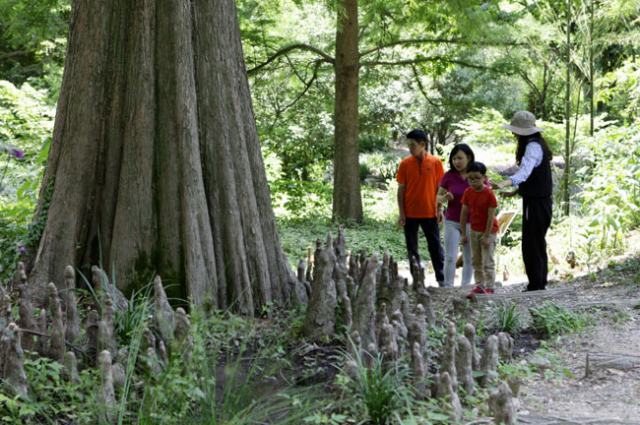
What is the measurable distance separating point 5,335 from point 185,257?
1.63 metres

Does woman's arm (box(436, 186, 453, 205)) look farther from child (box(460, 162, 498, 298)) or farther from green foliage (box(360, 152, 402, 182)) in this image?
green foliage (box(360, 152, 402, 182))

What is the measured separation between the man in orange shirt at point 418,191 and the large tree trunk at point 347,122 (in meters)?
6.58

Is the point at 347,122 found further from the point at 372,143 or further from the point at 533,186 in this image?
the point at 372,143

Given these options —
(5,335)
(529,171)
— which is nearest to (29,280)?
(5,335)

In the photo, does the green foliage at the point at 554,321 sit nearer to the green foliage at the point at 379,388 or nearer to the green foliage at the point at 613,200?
the green foliage at the point at 379,388

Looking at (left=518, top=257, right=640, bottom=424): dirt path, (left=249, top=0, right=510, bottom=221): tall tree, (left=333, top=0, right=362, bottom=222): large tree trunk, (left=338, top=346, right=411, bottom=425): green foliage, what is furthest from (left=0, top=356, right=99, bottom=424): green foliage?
(left=333, top=0, right=362, bottom=222): large tree trunk

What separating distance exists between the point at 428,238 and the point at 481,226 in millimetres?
1158

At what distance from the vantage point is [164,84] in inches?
192

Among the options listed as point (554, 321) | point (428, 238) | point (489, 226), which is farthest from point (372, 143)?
point (554, 321)

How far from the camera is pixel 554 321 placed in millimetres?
5035

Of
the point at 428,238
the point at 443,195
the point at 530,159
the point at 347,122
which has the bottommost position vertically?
the point at 428,238

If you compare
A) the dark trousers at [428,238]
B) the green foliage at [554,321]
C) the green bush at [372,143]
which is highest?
the green bush at [372,143]

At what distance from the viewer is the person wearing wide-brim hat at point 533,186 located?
619 cm

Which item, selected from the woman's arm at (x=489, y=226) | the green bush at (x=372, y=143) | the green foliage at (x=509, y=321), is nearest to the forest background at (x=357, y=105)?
the woman's arm at (x=489, y=226)
